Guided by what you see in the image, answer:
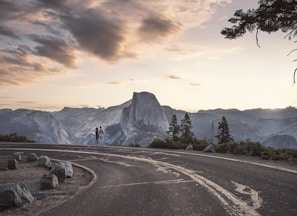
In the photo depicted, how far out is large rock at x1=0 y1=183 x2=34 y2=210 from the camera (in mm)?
6727

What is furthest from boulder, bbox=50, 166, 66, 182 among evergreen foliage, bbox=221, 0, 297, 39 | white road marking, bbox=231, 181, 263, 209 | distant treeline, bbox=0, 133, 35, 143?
distant treeline, bbox=0, 133, 35, 143

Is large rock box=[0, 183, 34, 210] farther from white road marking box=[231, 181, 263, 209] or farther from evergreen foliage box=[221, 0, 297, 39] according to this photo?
evergreen foliage box=[221, 0, 297, 39]

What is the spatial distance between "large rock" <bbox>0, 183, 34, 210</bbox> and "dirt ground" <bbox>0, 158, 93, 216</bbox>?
0.11 metres

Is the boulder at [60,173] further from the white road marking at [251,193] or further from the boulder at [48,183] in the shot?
the white road marking at [251,193]

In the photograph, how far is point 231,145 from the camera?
1942cm

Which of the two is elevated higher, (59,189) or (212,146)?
(212,146)

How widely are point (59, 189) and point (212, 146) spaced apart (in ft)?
42.7

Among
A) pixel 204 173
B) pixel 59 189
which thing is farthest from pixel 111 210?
pixel 204 173

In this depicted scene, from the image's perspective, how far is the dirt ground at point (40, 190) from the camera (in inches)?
264

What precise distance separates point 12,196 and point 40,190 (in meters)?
2.30

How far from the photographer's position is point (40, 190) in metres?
9.04

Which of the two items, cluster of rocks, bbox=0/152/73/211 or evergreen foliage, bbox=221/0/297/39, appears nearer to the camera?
cluster of rocks, bbox=0/152/73/211

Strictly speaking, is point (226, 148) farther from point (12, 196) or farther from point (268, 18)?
point (12, 196)

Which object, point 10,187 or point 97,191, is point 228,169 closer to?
point 97,191
